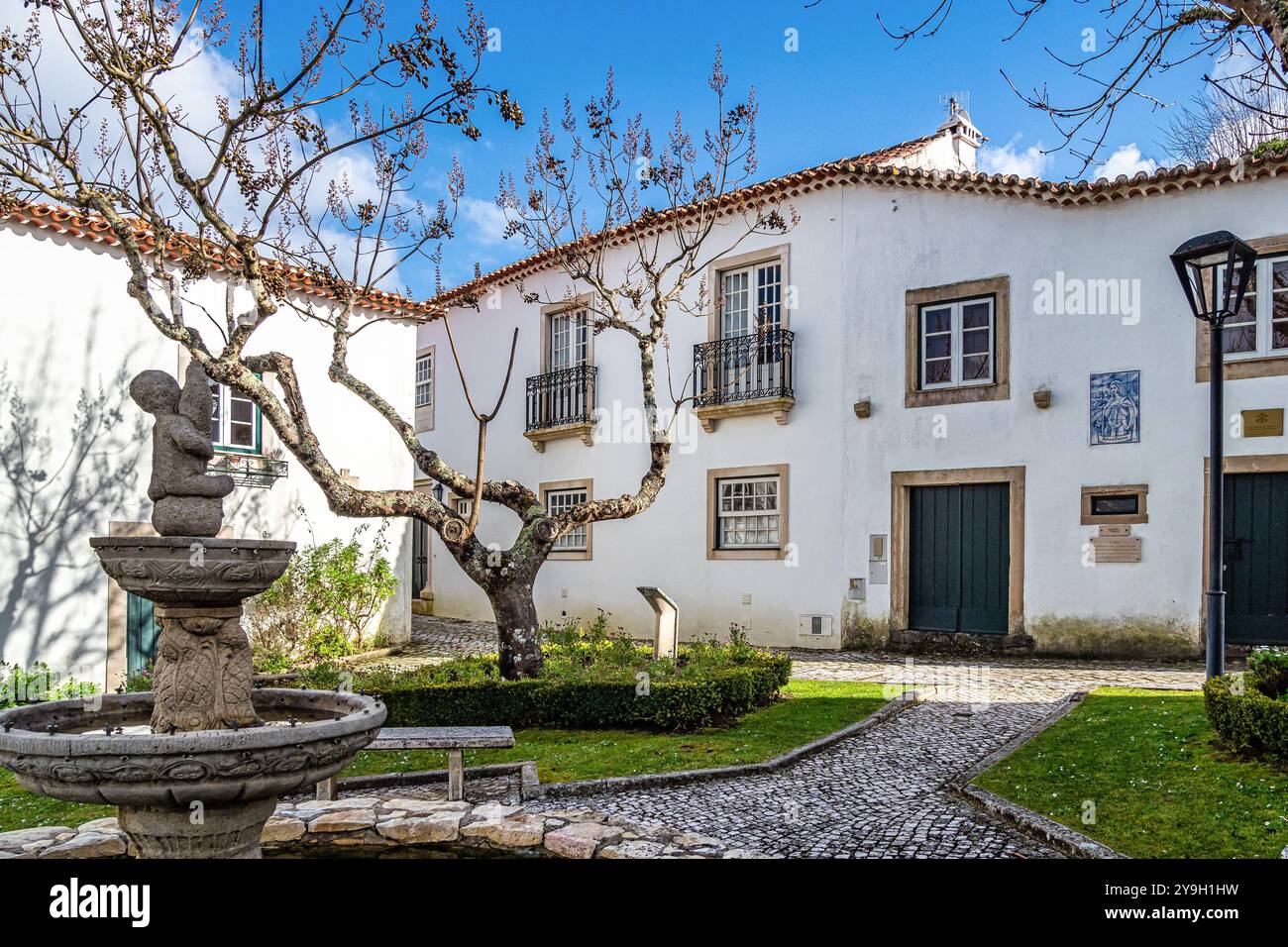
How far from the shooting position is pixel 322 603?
39.8ft

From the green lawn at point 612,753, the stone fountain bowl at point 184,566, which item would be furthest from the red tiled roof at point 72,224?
the stone fountain bowl at point 184,566

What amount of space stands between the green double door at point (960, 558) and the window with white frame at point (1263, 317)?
3.00 metres

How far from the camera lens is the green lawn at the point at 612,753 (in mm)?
5916

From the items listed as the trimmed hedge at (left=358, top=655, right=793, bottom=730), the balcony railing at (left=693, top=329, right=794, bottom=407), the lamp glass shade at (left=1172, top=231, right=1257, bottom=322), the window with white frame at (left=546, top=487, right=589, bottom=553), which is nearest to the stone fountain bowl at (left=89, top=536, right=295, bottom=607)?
the trimmed hedge at (left=358, top=655, right=793, bottom=730)

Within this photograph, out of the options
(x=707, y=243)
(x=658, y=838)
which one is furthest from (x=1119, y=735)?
(x=707, y=243)

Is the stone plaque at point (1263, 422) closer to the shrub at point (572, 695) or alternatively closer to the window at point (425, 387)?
the shrub at point (572, 695)

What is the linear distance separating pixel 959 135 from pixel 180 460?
14099 mm

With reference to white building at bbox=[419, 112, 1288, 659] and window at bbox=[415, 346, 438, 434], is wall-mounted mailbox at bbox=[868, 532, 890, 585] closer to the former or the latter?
white building at bbox=[419, 112, 1288, 659]

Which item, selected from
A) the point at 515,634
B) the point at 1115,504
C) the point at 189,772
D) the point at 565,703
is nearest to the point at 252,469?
the point at 515,634

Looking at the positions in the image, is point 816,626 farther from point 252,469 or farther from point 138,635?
point 138,635

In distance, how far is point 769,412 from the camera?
1370cm

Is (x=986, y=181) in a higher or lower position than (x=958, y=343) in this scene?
higher

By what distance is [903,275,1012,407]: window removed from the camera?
11.9 meters
